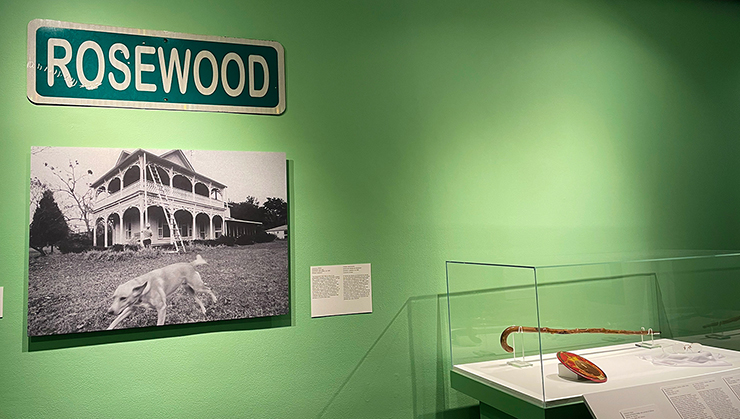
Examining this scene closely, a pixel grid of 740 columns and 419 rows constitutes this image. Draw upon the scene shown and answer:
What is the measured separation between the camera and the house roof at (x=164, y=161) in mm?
2062

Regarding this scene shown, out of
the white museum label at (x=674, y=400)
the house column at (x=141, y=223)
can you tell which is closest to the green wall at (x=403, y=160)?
the house column at (x=141, y=223)

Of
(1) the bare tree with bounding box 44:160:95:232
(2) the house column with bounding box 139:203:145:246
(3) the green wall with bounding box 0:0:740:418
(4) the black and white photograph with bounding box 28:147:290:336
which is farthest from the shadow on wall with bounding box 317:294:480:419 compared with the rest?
(1) the bare tree with bounding box 44:160:95:232

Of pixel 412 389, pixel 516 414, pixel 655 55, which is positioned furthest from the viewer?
pixel 655 55

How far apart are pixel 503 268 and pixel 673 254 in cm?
113

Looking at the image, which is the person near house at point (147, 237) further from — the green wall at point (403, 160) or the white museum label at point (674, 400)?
the white museum label at point (674, 400)

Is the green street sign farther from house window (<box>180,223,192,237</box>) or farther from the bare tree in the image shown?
house window (<box>180,223,192,237</box>)

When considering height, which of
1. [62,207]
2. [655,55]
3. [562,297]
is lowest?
[562,297]

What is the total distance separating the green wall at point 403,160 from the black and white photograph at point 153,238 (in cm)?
7

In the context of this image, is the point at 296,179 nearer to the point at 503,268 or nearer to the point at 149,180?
the point at 149,180

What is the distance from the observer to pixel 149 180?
211 cm

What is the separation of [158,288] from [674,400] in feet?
6.29

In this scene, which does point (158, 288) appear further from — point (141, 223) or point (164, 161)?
point (164, 161)

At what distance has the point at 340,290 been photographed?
2.36 m

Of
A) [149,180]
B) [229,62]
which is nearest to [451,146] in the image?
[229,62]
